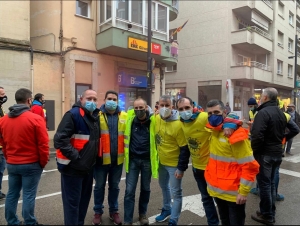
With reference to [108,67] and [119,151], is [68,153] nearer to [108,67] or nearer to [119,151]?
[119,151]

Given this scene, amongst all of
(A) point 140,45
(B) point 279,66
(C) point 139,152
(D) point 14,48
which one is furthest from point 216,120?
(B) point 279,66

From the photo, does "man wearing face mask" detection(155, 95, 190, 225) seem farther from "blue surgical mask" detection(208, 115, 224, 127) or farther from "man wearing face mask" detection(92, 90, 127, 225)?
"blue surgical mask" detection(208, 115, 224, 127)

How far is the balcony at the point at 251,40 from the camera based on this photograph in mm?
20438

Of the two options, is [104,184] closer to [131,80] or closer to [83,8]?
[131,80]

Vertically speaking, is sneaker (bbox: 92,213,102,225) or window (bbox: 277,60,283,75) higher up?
window (bbox: 277,60,283,75)

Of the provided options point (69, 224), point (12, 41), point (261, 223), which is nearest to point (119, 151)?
point (69, 224)

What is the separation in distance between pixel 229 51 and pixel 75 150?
20473 mm

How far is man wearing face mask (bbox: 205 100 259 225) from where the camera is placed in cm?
256

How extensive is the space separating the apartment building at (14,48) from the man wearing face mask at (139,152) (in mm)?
8585

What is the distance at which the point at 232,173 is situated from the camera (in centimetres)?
270

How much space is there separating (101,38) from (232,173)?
37.4 feet

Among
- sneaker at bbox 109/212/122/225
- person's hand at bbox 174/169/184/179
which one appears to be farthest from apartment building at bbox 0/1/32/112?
person's hand at bbox 174/169/184/179

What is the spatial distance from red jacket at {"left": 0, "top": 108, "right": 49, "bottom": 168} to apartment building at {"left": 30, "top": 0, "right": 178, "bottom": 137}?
8.08 metres

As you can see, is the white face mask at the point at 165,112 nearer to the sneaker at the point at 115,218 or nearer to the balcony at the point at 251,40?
the sneaker at the point at 115,218
